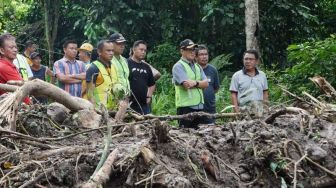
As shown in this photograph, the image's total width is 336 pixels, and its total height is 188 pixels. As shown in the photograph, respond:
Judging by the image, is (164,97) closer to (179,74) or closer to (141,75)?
(141,75)

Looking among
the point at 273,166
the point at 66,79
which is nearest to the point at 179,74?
the point at 66,79

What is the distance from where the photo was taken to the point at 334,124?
4574 mm

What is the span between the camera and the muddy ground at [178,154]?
314 centimetres

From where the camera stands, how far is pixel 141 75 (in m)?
7.52

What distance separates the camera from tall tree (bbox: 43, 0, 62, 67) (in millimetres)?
14109

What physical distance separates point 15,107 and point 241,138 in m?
1.50

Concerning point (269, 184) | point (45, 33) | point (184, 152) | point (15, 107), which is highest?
point (45, 33)

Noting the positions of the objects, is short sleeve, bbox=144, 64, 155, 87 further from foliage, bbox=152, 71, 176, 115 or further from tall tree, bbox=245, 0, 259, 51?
tall tree, bbox=245, 0, 259, 51

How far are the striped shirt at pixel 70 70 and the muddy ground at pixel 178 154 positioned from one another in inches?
155

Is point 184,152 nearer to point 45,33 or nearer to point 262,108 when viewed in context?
point 262,108

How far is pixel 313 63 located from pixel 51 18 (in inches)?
304

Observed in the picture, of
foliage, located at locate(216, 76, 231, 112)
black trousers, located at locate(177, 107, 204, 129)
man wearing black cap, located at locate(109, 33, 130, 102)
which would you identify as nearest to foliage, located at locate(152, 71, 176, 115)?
foliage, located at locate(216, 76, 231, 112)

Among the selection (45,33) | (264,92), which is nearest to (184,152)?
(264,92)

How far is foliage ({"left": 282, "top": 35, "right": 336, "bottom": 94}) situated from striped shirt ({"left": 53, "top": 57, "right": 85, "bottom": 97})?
3.02m
